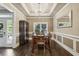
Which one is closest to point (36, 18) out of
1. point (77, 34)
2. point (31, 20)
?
point (31, 20)

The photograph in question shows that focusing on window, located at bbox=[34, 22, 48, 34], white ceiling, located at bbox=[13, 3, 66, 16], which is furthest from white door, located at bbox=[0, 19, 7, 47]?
window, located at bbox=[34, 22, 48, 34]

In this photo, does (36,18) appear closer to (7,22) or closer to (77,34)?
(7,22)

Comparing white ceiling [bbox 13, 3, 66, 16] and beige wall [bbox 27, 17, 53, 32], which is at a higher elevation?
white ceiling [bbox 13, 3, 66, 16]

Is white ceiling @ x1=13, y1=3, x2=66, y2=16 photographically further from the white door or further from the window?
the window

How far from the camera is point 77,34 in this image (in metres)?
4.69

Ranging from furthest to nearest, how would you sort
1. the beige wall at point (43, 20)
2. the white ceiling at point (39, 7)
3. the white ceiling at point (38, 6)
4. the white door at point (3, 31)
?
the beige wall at point (43, 20) → the white door at point (3, 31) → the white ceiling at point (39, 7) → the white ceiling at point (38, 6)

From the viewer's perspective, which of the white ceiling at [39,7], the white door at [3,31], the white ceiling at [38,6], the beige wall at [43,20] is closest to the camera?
the white ceiling at [38,6]

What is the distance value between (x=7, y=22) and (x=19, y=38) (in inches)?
47.9

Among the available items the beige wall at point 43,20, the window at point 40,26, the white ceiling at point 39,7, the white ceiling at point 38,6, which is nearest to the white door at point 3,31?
the white ceiling at point 38,6

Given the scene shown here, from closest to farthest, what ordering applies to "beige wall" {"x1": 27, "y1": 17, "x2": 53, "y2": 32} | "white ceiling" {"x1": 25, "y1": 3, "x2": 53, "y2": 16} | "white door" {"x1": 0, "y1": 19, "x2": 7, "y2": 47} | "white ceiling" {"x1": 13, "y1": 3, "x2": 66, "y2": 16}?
"white ceiling" {"x1": 13, "y1": 3, "x2": 66, "y2": 16}, "white ceiling" {"x1": 25, "y1": 3, "x2": 53, "y2": 16}, "white door" {"x1": 0, "y1": 19, "x2": 7, "y2": 47}, "beige wall" {"x1": 27, "y1": 17, "x2": 53, "y2": 32}

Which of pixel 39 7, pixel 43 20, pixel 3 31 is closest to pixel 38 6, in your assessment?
pixel 39 7

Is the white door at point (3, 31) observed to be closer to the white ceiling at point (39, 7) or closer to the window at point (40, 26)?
the white ceiling at point (39, 7)

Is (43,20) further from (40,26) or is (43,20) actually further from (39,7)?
(39,7)

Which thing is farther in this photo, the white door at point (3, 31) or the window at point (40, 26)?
the window at point (40, 26)
